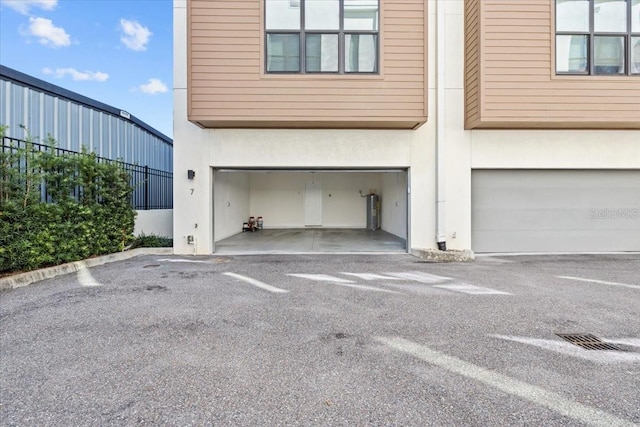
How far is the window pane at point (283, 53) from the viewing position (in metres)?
6.88

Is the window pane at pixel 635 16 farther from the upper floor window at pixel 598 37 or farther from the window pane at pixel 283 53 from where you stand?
the window pane at pixel 283 53

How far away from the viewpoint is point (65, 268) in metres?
5.60

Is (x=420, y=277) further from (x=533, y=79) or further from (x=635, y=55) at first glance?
(x=635, y=55)

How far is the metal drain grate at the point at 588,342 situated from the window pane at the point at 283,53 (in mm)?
6230

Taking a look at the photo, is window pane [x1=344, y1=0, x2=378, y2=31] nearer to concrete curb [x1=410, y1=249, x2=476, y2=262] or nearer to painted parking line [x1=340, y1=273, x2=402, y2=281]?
concrete curb [x1=410, y1=249, x2=476, y2=262]

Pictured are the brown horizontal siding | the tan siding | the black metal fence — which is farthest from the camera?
the black metal fence

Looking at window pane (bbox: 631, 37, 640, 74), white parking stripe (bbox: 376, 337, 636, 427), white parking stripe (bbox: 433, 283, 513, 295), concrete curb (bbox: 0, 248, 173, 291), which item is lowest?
white parking stripe (bbox: 376, 337, 636, 427)

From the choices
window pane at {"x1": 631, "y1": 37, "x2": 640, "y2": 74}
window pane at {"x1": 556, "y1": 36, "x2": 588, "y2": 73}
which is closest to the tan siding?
window pane at {"x1": 556, "y1": 36, "x2": 588, "y2": 73}

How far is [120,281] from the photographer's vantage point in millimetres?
5090

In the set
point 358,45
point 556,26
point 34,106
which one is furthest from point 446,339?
point 34,106

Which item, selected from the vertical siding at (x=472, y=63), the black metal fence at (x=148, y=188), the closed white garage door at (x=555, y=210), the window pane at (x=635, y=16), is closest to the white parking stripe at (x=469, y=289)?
the closed white garage door at (x=555, y=210)

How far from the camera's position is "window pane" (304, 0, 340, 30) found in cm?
687

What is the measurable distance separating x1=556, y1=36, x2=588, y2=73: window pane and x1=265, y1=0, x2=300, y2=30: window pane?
17.4 ft

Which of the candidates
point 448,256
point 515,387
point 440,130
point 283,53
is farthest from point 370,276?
point 283,53
